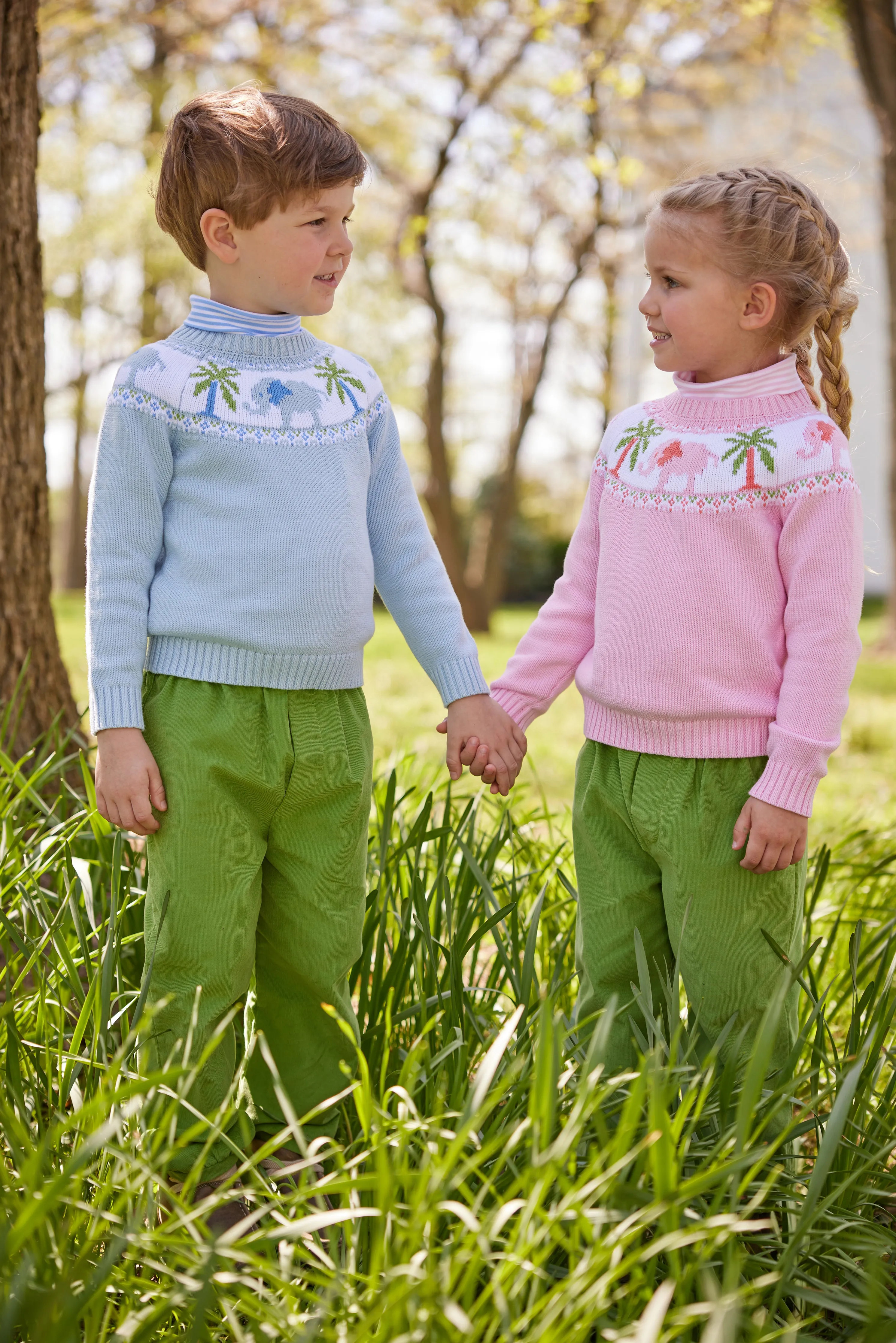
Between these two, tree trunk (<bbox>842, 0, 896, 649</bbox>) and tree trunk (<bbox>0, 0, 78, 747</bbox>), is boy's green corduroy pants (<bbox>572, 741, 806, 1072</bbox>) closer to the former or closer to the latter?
tree trunk (<bbox>0, 0, 78, 747</bbox>)

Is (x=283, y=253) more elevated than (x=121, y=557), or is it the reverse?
(x=283, y=253)

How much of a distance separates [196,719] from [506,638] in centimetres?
967

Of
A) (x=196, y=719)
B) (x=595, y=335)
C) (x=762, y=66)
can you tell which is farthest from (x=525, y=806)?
(x=595, y=335)

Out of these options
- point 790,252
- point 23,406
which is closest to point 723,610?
point 790,252

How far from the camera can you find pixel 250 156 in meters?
1.51

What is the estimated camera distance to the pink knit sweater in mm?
1474

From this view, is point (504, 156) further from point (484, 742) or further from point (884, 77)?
point (484, 742)

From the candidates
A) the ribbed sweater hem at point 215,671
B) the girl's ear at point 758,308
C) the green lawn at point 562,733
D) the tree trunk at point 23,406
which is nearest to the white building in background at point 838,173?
the green lawn at point 562,733

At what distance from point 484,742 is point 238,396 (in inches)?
23.1

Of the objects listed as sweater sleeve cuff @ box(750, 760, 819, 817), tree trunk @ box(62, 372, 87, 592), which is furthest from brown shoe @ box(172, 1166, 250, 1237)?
tree trunk @ box(62, 372, 87, 592)

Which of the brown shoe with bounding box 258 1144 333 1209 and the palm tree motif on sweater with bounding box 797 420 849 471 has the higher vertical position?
the palm tree motif on sweater with bounding box 797 420 849 471

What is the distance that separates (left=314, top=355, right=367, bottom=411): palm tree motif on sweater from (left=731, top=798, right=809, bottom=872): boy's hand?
772mm

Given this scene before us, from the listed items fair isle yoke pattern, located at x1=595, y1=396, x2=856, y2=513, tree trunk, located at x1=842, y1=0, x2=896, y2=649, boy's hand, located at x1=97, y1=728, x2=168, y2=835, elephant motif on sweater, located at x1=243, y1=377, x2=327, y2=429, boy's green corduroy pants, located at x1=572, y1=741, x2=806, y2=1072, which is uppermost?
tree trunk, located at x1=842, y1=0, x2=896, y2=649

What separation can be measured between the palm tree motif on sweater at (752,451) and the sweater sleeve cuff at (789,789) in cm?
37
